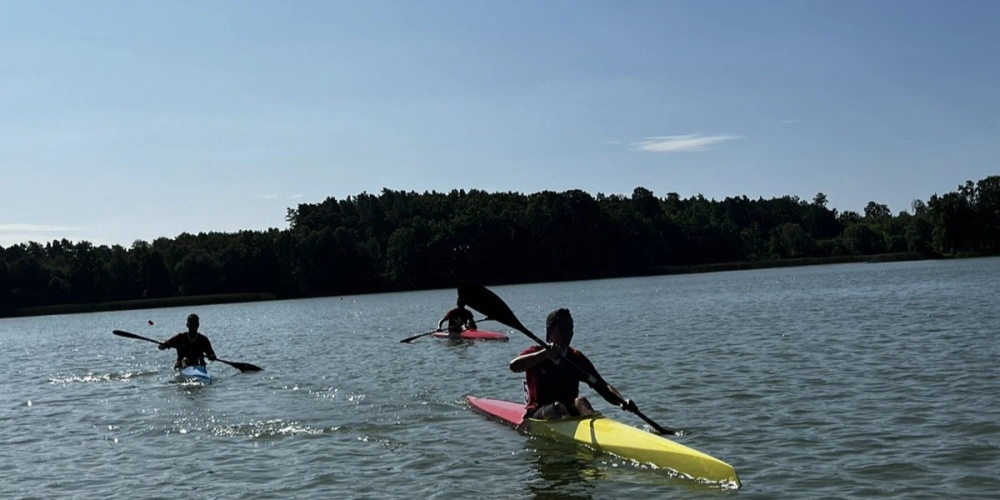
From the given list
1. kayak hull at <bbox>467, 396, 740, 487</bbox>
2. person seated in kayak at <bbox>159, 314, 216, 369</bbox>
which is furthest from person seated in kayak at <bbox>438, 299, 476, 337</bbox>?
kayak hull at <bbox>467, 396, 740, 487</bbox>

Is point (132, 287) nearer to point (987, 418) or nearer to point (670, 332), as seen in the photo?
point (670, 332)

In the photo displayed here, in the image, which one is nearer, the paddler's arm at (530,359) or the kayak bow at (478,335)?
the paddler's arm at (530,359)

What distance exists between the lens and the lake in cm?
998

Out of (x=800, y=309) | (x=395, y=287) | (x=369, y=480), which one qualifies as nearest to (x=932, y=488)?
(x=369, y=480)

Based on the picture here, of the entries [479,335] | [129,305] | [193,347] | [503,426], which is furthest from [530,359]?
[129,305]

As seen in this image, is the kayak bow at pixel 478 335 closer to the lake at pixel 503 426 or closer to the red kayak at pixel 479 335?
the red kayak at pixel 479 335

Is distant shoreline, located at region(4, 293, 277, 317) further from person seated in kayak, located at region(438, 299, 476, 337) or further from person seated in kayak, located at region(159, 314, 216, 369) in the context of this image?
person seated in kayak, located at region(159, 314, 216, 369)

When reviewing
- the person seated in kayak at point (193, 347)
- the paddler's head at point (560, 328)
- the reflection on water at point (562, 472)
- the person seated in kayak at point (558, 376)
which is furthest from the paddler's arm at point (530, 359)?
the person seated in kayak at point (193, 347)

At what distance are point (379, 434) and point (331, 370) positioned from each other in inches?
366

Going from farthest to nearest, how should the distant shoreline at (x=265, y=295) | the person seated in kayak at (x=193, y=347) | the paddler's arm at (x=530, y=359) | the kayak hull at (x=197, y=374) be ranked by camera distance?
the distant shoreline at (x=265, y=295)
the person seated in kayak at (x=193, y=347)
the kayak hull at (x=197, y=374)
the paddler's arm at (x=530, y=359)

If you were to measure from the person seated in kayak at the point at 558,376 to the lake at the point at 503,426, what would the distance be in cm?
50

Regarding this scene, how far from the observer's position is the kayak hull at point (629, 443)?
31.0 ft

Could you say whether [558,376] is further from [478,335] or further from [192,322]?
[478,335]

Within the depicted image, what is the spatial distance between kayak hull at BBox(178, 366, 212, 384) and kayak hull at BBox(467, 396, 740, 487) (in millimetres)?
8916
